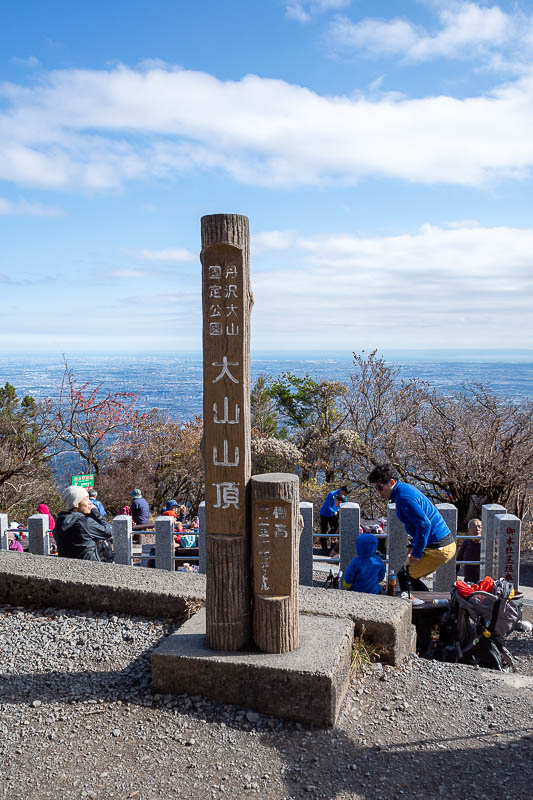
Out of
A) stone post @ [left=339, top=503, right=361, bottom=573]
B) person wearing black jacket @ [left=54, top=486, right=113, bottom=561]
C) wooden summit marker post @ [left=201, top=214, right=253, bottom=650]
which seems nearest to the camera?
wooden summit marker post @ [left=201, top=214, right=253, bottom=650]

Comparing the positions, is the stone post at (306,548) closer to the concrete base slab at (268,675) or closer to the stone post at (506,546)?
the stone post at (506,546)

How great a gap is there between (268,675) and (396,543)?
11.5 feet

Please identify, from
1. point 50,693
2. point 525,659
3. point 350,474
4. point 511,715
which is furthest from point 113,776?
point 350,474

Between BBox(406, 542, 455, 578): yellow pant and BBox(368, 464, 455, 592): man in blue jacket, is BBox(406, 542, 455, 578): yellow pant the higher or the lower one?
the lower one

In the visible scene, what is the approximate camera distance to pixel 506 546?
6488 millimetres

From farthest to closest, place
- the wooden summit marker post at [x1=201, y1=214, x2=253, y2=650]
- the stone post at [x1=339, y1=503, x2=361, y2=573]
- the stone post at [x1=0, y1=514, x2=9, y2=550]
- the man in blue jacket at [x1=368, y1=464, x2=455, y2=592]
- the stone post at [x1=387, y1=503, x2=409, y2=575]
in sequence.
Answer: the stone post at [x1=0, y1=514, x2=9, y2=550] → the stone post at [x1=339, y1=503, x2=361, y2=573] → the stone post at [x1=387, y1=503, x2=409, y2=575] → the man in blue jacket at [x1=368, y1=464, x2=455, y2=592] → the wooden summit marker post at [x1=201, y1=214, x2=253, y2=650]

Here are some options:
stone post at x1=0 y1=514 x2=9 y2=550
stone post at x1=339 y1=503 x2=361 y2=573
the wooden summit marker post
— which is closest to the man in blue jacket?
stone post at x1=339 y1=503 x2=361 y2=573

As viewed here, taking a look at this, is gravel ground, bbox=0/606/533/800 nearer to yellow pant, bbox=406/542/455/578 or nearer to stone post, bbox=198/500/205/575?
yellow pant, bbox=406/542/455/578

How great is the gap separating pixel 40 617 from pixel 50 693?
1.14m

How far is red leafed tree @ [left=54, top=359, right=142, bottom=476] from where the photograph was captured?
59.4 feet

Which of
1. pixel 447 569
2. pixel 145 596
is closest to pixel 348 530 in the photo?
pixel 447 569

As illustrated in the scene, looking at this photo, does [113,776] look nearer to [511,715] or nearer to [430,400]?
[511,715]

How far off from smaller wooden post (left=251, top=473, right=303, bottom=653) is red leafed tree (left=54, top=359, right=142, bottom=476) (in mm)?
14993

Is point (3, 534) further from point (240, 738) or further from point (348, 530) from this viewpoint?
Answer: point (240, 738)
